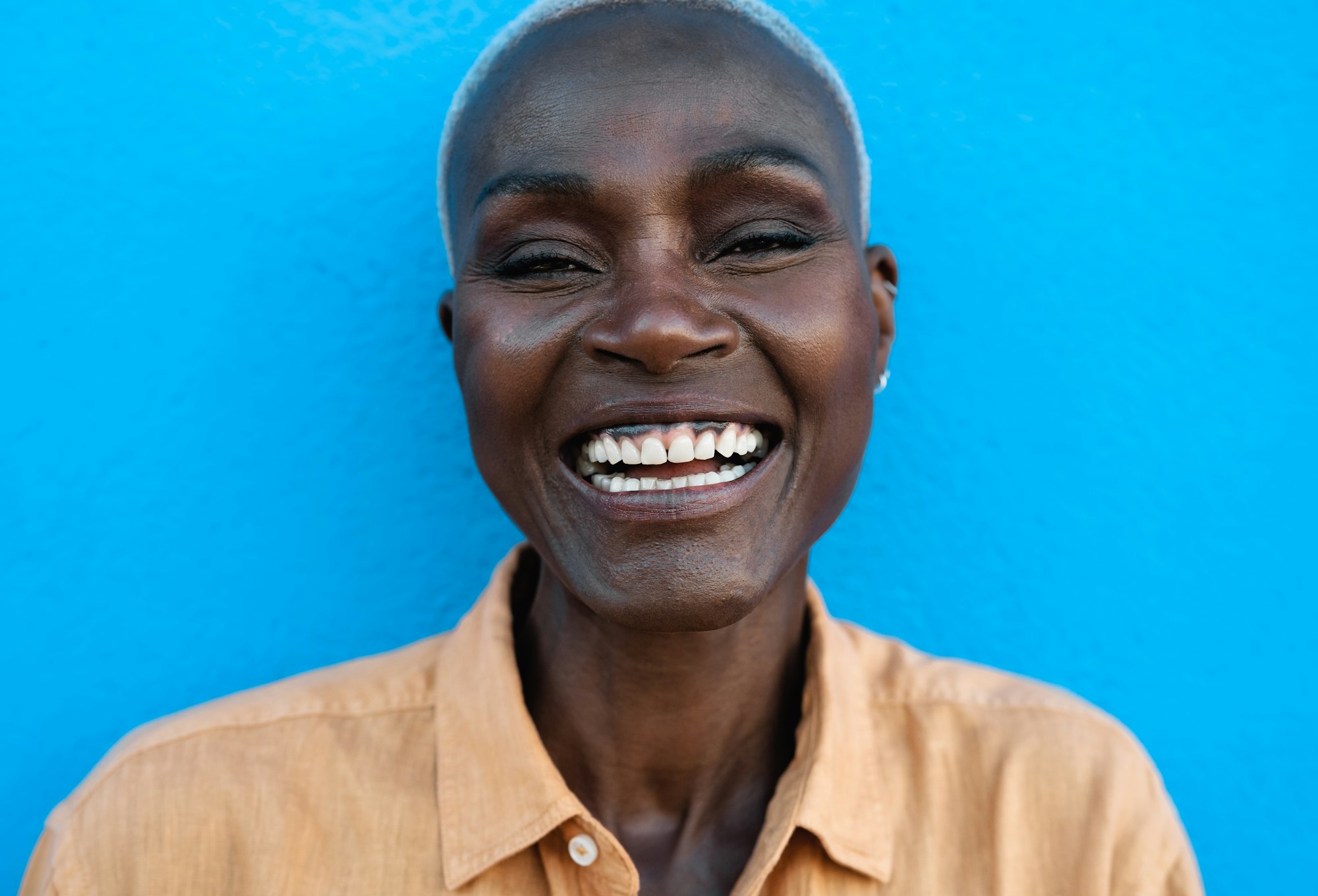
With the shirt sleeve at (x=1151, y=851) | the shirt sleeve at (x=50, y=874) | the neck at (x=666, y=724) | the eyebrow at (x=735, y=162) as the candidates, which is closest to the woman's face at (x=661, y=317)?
the eyebrow at (x=735, y=162)

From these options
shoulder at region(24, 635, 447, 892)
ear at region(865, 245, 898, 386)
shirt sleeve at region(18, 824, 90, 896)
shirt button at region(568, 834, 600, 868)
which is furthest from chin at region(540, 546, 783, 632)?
Answer: shirt sleeve at region(18, 824, 90, 896)

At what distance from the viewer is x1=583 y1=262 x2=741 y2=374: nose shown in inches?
59.5

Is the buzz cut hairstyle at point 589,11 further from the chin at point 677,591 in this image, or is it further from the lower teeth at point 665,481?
the chin at point 677,591

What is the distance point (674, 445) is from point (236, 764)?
2.84 feet

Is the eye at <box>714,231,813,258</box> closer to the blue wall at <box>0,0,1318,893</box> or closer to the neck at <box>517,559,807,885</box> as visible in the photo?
the neck at <box>517,559,807,885</box>

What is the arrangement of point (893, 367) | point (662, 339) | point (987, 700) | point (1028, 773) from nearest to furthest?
point (662, 339)
point (1028, 773)
point (987, 700)
point (893, 367)

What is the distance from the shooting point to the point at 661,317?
1.52 m

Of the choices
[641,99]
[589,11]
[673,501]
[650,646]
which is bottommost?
[650,646]

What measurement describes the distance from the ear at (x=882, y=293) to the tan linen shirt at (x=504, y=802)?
20.2 inches

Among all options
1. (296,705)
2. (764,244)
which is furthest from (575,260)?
(296,705)

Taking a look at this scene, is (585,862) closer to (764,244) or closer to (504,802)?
(504,802)

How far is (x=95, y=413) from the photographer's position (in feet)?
7.03

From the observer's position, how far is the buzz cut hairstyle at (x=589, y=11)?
1744 mm

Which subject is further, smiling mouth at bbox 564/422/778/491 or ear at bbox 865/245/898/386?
ear at bbox 865/245/898/386
